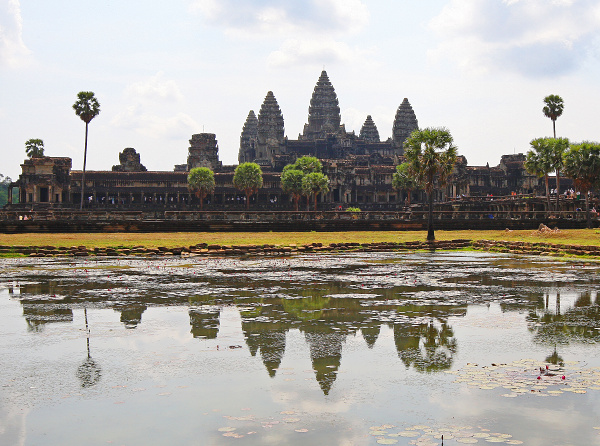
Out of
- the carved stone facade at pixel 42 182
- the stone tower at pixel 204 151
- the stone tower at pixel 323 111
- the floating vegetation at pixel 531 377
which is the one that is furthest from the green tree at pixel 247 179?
the floating vegetation at pixel 531 377

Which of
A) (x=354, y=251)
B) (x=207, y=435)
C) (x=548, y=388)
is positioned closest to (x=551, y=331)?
(x=548, y=388)

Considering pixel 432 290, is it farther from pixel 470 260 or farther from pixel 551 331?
pixel 470 260

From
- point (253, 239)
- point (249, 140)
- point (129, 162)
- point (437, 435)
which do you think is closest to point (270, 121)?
point (249, 140)

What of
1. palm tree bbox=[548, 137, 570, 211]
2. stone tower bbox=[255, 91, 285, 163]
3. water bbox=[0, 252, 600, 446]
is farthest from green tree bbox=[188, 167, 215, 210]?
water bbox=[0, 252, 600, 446]

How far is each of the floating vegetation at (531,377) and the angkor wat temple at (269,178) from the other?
103771 millimetres

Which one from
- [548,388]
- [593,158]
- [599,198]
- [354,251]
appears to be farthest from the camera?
[599,198]

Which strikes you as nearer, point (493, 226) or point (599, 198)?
point (493, 226)

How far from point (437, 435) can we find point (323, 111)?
167092mm

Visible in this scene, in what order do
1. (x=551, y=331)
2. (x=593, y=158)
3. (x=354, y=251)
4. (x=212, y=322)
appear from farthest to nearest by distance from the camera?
(x=593, y=158)
(x=354, y=251)
(x=212, y=322)
(x=551, y=331)

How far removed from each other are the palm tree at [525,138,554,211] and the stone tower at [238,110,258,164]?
4285 inches

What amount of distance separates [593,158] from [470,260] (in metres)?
32.2

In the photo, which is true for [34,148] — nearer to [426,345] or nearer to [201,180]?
[201,180]

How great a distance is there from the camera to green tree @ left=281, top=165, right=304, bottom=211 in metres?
113

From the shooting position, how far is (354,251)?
1481 inches
